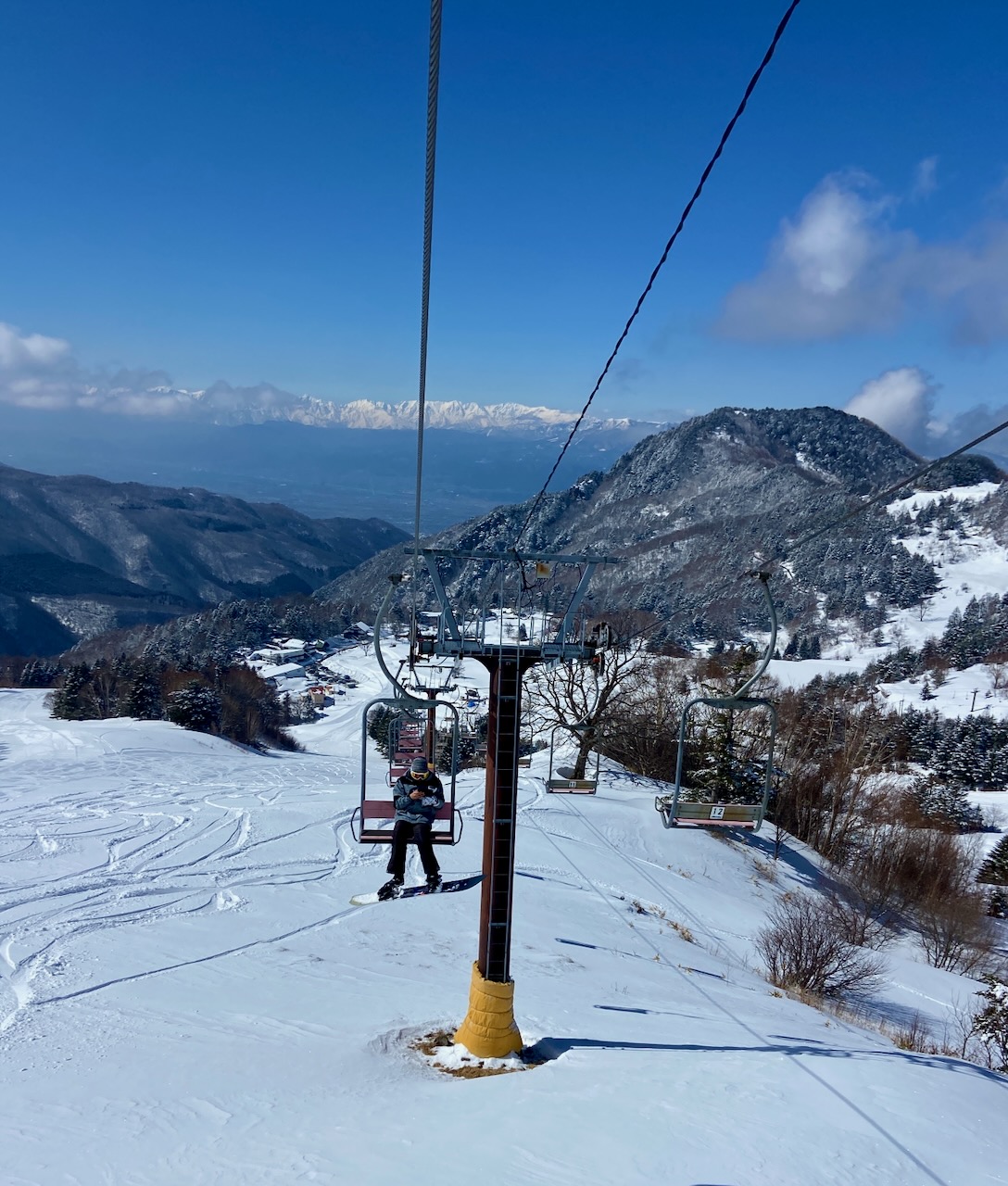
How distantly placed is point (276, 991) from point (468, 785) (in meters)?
17.8

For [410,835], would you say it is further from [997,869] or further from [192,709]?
[997,869]

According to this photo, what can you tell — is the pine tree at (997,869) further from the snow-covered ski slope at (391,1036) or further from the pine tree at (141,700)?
the pine tree at (141,700)

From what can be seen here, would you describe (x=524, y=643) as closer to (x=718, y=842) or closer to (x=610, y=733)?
(x=718, y=842)

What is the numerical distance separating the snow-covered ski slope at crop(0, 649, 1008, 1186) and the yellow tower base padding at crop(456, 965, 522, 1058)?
0.53 metres

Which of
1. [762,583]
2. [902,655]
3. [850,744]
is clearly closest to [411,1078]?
[762,583]

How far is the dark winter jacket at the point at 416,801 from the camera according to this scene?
11344 mm

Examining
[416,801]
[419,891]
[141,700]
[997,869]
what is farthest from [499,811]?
[141,700]

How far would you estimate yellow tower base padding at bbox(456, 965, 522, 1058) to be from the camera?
8680mm

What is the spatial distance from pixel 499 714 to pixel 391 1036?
412 cm

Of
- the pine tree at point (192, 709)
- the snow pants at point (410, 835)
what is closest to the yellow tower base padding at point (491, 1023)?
the snow pants at point (410, 835)

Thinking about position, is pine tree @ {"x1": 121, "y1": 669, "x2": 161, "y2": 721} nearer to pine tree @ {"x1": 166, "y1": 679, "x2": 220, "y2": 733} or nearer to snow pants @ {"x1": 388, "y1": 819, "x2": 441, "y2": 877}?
pine tree @ {"x1": 166, "y1": 679, "x2": 220, "y2": 733}

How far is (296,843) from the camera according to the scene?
18625 millimetres

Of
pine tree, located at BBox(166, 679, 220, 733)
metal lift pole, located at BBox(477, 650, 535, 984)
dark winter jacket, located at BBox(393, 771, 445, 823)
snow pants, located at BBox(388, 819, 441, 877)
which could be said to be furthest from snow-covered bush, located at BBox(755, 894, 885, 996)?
pine tree, located at BBox(166, 679, 220, 733)

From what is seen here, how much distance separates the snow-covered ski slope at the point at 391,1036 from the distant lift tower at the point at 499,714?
685mm
